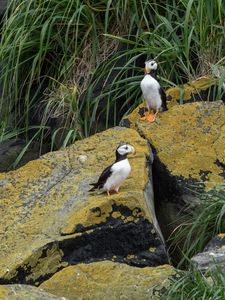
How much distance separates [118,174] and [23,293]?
119 cm

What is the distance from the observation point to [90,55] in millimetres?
8617

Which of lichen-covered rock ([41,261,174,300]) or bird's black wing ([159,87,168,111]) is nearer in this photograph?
lichen-covered rock ([41,261,174,300])

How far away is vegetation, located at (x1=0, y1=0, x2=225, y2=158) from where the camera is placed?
816 cm

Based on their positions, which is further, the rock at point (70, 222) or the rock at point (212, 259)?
the rock at point (70, 222)

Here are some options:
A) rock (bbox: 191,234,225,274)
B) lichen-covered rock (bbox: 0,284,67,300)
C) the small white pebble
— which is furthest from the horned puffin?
lichen-covered rock (bbox: 0,284,67,300)

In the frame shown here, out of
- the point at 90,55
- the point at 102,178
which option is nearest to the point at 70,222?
the point at 102,178

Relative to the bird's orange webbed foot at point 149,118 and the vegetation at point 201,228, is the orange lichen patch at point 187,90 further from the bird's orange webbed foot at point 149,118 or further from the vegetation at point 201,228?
the vegetation at point 201,228

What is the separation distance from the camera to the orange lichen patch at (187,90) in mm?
7676

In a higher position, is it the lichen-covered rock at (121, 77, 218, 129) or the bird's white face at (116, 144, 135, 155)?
the bird's white face at (116, 144, 135, 155)

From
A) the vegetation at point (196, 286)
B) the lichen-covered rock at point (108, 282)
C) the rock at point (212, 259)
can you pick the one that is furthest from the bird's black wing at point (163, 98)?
the vegetation at point (196, 286)

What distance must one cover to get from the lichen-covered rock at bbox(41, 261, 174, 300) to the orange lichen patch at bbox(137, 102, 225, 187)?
3.50 ft

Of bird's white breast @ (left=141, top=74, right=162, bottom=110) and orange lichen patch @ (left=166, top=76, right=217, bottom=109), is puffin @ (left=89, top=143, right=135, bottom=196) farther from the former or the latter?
orange lichen patch @ (left=166, top=76, right=217, bottom=109)

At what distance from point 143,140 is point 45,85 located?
6.87 feet

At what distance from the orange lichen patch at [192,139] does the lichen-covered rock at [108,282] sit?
1068mm
